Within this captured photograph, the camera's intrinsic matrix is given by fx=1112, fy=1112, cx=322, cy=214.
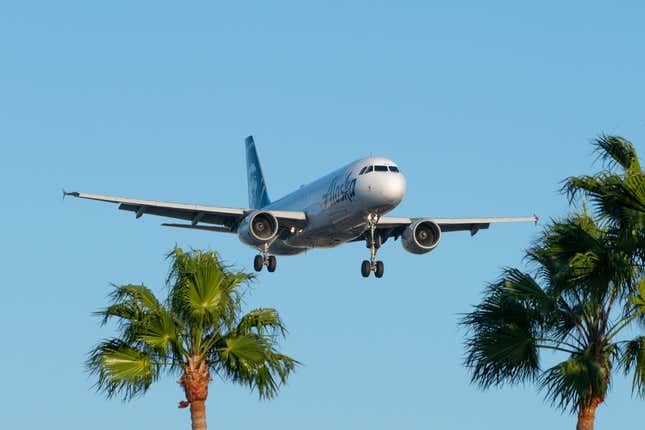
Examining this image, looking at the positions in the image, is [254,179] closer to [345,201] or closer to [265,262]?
[265,262]

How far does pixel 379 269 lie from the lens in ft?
150

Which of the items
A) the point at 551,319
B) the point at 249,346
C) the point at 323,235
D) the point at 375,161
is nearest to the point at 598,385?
the point at 551,319

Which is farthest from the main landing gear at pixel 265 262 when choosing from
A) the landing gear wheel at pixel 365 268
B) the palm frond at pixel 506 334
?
the palm frond at pixel 506 334

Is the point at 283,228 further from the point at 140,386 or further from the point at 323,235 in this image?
the point at 140,386

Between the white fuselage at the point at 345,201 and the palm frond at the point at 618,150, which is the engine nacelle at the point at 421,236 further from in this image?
the palm frond at the point at 618,150

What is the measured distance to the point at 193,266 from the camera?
20875 millimetres

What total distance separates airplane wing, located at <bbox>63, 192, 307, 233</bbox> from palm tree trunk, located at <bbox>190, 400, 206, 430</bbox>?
25.0m

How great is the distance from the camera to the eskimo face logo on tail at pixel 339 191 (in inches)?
1652

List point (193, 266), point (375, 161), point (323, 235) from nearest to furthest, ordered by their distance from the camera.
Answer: point (193, 266), point (375, 161), point (323, 235)

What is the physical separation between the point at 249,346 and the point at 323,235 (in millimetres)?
25365

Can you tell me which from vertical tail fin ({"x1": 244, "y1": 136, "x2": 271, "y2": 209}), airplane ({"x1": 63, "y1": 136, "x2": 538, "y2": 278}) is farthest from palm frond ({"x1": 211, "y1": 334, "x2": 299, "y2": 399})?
vertical tail fin ({"x1": 244, "y1": 136, "x2": 271, "y2": 209})

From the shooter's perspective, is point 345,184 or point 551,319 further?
point 345,184

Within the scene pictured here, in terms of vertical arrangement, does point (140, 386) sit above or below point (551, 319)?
below

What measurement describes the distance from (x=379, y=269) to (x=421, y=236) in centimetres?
244
